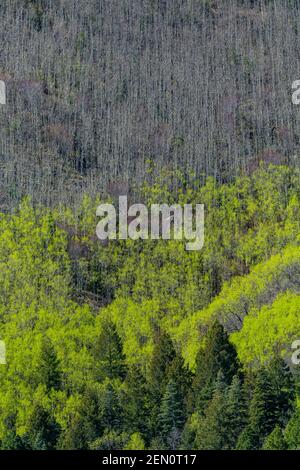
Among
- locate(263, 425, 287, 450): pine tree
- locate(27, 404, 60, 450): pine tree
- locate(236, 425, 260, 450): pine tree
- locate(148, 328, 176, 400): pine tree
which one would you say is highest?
locate(148, 328, 176, 400): pine tree

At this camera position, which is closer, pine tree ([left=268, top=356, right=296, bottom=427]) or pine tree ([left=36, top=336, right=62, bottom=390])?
pine tree ([left=268, top=356, right=296, bottom=427])

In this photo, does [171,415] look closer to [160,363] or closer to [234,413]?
[234,413]

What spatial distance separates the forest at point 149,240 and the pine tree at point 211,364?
10 cm

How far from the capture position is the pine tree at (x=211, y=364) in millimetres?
55172

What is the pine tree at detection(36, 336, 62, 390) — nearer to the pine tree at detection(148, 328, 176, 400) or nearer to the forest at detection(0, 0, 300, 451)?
the forest at detection(0, 0, 300, 451)

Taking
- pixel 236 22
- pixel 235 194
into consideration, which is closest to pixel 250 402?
pixel 235 194

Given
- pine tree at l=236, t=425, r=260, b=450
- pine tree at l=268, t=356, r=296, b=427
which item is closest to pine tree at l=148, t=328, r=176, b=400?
pine tree at l=268, t=356, r=296, b=427

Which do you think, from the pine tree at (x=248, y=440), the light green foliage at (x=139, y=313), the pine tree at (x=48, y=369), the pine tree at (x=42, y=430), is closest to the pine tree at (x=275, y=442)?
the light green foliage at (x=139, y=313)

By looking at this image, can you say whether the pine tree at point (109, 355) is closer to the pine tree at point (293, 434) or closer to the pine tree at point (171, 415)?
the pine tree at point (171, 415)

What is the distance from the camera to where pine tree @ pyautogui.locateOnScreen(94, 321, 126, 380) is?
60.3 m

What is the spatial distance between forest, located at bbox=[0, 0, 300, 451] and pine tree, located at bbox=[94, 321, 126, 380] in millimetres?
95

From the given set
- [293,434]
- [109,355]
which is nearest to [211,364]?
[109,355]

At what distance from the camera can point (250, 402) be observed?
53.3 metres

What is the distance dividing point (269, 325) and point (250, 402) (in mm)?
8708
